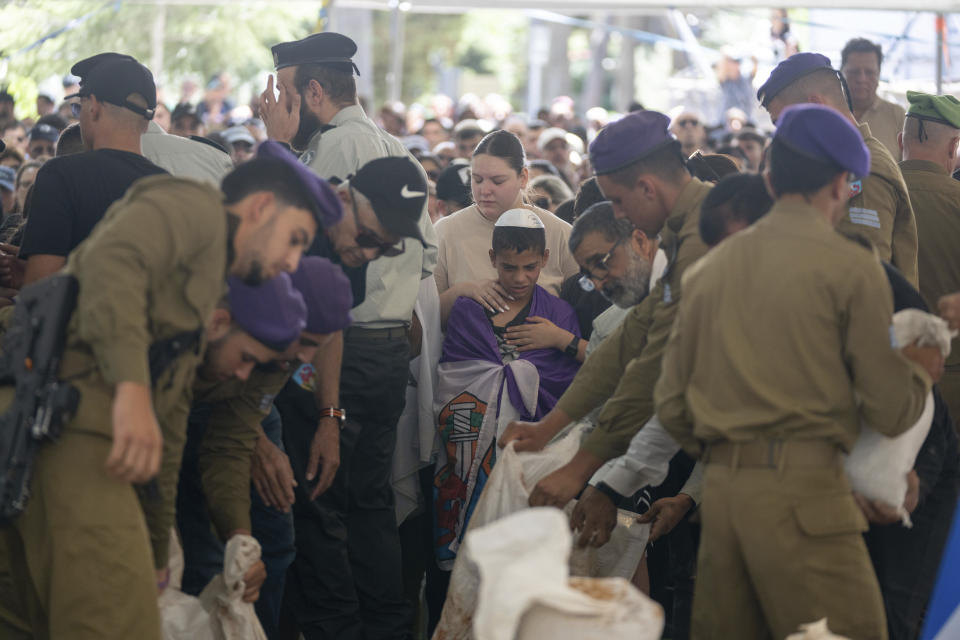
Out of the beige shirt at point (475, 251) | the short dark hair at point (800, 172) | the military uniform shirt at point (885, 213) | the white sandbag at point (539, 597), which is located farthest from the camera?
the beige shirt at point (475, 251)

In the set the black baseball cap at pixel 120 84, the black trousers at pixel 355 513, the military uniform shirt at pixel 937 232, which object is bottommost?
the black trousers at pixel 355 513

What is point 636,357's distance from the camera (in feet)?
13.6

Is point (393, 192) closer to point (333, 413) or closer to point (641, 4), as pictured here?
point (333, 413)

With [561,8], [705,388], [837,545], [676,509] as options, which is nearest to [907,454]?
[837,545]

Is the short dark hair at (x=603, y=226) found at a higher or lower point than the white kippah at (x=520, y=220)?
higher

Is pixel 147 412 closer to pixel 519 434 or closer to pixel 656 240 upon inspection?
pixel 519 434

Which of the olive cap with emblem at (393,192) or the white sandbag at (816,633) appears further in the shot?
the olive cap with emblem at (393,192)

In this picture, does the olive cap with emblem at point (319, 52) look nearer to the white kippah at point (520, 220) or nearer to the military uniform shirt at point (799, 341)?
the white kippah at point (520, 220)

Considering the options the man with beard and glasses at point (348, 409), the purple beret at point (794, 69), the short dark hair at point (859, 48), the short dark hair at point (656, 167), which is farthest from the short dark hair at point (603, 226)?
the short dark hair at point (859, 48)

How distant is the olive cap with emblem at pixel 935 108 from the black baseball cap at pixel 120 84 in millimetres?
3210

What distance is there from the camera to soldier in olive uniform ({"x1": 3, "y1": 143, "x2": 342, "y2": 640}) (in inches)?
110

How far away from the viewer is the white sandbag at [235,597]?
361 centimetres

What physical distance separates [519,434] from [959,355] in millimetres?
1947

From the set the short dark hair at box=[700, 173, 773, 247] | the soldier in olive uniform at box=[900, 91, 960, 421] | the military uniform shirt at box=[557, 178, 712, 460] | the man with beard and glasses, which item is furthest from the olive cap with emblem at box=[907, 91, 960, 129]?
the man with beard and glasses
